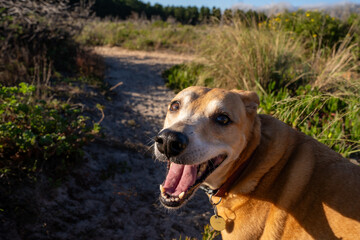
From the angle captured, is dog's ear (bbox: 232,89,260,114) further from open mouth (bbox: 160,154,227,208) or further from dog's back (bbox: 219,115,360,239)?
open mouth (bbox: 160,154,227,208)

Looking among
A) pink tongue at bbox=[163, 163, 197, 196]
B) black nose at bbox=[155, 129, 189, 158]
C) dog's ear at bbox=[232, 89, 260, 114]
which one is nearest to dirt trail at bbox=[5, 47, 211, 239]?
pink tongue at bbox=[163, 163, 197, 196]

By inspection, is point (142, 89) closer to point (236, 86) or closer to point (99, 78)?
point (99, 78)

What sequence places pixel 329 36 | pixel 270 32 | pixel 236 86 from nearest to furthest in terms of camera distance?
pixel 236 86
pixel 270 32
pixel 329 36

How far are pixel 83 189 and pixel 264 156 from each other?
229 cm

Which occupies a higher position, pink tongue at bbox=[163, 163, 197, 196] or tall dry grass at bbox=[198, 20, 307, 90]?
tall dry grass at bbox=[198, 20, 307, 90]

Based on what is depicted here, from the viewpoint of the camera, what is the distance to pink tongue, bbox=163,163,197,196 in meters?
2.02

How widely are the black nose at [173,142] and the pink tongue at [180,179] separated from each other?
0.88ft

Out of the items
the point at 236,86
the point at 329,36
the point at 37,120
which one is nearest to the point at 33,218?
the point at 37,120

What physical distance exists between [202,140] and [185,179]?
1.18 ft

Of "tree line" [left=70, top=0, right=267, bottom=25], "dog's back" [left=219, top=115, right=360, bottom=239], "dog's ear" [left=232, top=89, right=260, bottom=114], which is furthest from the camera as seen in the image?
"tree line" [left=70, top=0, right=267, bottom=25]

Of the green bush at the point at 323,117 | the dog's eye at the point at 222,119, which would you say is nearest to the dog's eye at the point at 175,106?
the dog's eye at the point at 222,119

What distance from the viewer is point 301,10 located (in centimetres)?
893

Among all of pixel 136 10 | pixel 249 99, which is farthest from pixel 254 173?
pixel 136 10

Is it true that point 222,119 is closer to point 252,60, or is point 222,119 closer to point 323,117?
point 323,117
